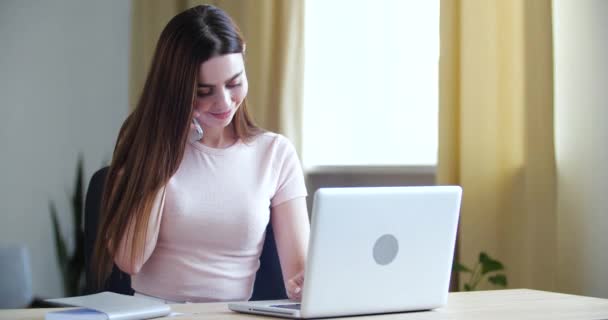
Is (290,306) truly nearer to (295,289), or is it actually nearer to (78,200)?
(295,289)

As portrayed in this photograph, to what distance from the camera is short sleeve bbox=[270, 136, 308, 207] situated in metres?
2.17

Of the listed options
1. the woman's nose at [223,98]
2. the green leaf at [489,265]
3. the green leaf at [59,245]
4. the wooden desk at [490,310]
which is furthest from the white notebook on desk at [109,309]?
the green leaf at [59,245]

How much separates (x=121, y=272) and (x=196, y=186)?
274 mm

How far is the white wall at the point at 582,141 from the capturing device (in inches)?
106

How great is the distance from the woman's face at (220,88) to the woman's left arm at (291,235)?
28cm

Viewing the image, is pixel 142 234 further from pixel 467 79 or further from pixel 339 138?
pixel 339 138

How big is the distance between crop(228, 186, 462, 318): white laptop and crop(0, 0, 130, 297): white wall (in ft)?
7.83

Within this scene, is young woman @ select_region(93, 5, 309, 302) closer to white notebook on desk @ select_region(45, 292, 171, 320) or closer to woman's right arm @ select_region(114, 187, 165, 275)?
woman's right arm @ select_region(114, 187, 165, 275)

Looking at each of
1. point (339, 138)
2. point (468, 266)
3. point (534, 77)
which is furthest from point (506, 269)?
point (339, 138)

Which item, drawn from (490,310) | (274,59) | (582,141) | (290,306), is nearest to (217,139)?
(290,306)

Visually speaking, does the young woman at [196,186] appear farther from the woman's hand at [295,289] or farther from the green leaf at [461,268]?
the green leaf at [461,268]

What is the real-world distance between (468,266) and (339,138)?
900 millimetres

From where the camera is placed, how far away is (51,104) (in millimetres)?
3918

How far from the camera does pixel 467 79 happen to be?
3.02m
